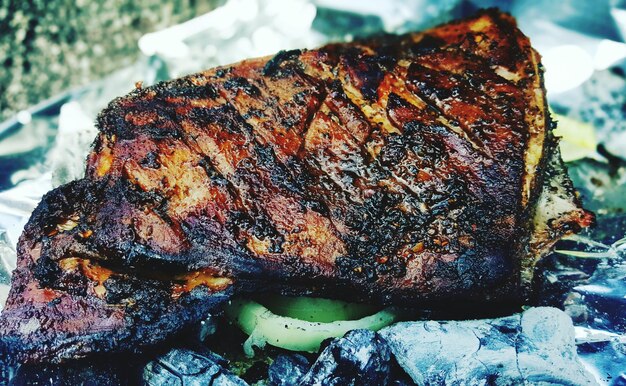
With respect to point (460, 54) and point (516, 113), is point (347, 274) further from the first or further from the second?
point (460, 54)

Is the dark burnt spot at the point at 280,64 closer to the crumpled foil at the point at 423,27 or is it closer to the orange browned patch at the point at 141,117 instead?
the orange browned patch at the point at 141,117

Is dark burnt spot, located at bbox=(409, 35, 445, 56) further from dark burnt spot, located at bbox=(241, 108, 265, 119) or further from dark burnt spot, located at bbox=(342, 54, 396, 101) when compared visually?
dark burnt spot, located at bbox=(241, 108, 265, 119)

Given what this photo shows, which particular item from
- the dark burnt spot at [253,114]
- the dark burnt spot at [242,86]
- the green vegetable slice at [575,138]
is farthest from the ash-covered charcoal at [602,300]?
the dark burnt spot at [242,86]

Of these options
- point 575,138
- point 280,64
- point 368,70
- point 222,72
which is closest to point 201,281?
point 222,72

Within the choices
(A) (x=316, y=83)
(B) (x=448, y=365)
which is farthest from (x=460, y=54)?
(B) (x=448, y=365)

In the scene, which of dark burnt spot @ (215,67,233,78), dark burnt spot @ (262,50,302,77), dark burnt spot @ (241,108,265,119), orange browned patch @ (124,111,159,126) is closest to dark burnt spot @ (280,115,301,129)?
dark burnt spot @ (241,108,265,119)
